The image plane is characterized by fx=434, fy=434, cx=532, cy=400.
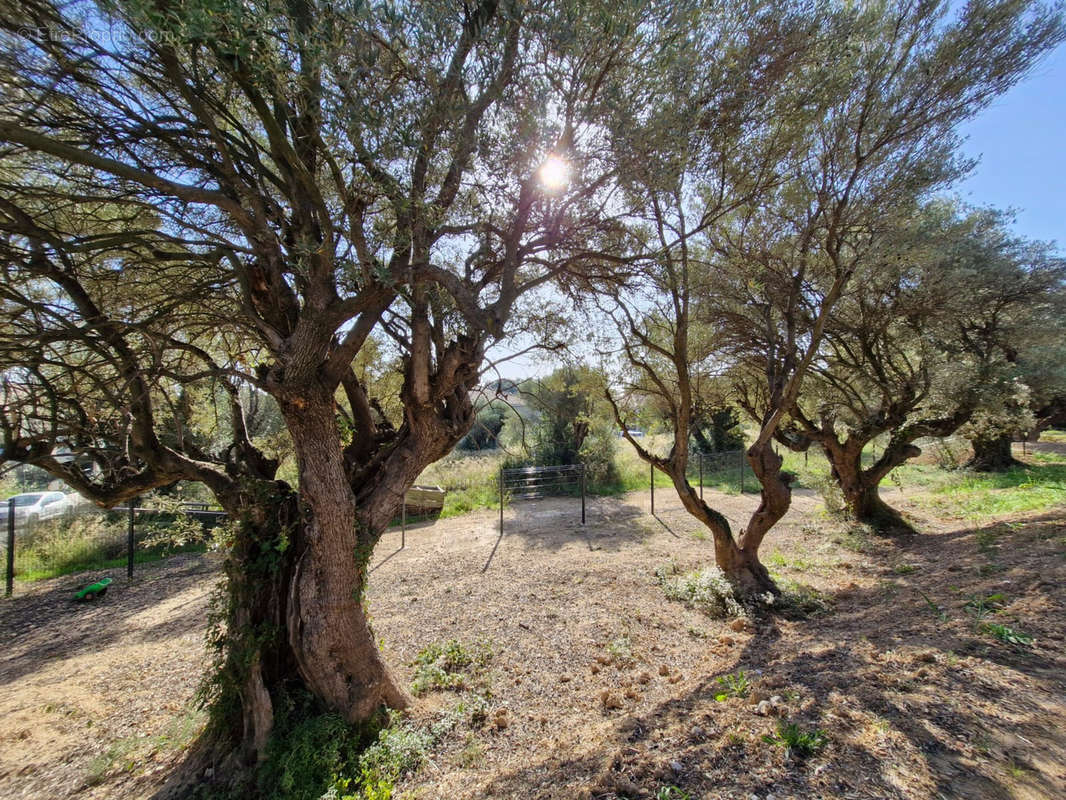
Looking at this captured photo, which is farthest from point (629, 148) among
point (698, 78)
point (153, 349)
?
point (153, 349)

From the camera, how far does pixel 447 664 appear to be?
4137 millimetres

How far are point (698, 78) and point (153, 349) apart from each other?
14.0 feet

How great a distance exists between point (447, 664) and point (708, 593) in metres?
3.18

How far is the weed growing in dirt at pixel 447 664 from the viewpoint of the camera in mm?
3764

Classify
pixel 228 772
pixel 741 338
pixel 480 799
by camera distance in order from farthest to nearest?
pixel 741 338 < pixel 228 772 < pixel 480 799

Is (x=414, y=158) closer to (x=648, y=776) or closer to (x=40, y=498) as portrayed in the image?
(x=648, y=776)

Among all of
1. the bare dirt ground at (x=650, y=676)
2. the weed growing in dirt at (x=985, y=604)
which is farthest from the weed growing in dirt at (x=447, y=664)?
the weed growing in dirt at (x=985, y=604)

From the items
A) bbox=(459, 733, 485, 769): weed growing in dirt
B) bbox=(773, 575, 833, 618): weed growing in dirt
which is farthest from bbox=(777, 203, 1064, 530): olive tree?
bbox=(459, 733, 485, 769): weed growing in dirt

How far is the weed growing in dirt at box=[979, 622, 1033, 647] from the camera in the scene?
293cm

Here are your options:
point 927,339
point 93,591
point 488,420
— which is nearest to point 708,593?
point 488,420

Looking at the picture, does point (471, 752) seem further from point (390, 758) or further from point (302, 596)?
point (302, 596)

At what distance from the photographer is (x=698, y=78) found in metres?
3.35

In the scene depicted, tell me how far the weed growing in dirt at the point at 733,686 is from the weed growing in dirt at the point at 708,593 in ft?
6.04

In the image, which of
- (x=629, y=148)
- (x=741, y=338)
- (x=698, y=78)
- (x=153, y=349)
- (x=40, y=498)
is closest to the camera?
(x=153, y=349)
